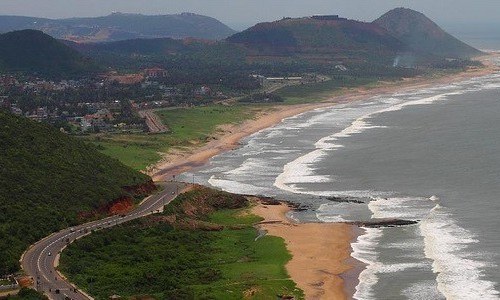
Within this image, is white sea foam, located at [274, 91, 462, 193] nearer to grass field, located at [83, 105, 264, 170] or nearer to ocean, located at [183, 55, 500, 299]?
ocean, located at [183, 55, 500, 299]

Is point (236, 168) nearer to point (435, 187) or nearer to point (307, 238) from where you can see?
point (435, 187)

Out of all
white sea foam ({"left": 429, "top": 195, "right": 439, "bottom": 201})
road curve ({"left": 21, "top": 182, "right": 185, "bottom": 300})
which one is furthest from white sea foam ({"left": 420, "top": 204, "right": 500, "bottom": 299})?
road curve ({"left": 21, "top": 182, "right": 185, "bottom": 300})

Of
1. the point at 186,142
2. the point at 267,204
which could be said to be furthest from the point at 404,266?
the point at 186,142

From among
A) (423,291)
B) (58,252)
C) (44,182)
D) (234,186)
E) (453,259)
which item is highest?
(44,182)

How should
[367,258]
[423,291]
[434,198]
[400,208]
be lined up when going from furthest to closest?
1. [434,198]
2. [400,208]
3. [367,258]
4. [423,291]

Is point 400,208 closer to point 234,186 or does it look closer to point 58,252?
point 234,186

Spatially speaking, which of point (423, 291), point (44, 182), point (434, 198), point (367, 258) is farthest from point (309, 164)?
point (423, 291)
